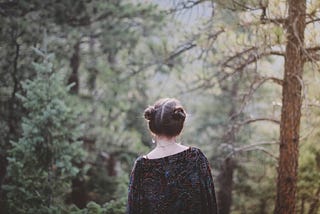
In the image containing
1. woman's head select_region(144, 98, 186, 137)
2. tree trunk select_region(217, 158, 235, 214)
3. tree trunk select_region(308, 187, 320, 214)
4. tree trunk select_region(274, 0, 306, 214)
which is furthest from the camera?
tree trunk select_region(217, 158, 235, 214)

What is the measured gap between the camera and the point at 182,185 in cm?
289

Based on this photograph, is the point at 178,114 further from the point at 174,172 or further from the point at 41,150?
the point at 41,150

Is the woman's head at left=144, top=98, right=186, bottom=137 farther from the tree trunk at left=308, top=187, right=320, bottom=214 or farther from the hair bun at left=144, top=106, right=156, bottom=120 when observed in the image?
the tree trunk at left=308, top=187, right=320, bottom=214

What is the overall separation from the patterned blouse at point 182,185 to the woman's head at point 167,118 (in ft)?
0.55

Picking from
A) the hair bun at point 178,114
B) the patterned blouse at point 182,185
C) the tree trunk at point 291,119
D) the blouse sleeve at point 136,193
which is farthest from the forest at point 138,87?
the blouse sleeve at point 136,193

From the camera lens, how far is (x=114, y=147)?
11133 millimetres

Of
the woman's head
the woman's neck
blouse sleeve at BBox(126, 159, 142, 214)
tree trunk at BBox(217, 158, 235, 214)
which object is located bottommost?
tree trunk at BBox(217, 158, 235, 214)

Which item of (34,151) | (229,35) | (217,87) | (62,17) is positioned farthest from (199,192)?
(62,17)

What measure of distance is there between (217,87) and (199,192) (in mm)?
5238

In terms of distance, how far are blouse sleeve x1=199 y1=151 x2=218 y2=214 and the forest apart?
399mm

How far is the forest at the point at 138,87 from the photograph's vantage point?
18.6 ft

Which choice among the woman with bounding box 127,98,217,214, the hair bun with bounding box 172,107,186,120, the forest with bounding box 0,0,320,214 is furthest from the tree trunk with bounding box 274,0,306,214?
the hair bun with bounding box 172,107,186,120

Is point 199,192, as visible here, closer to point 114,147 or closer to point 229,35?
point 229,35

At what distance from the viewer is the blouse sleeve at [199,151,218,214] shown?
9.49 ft
